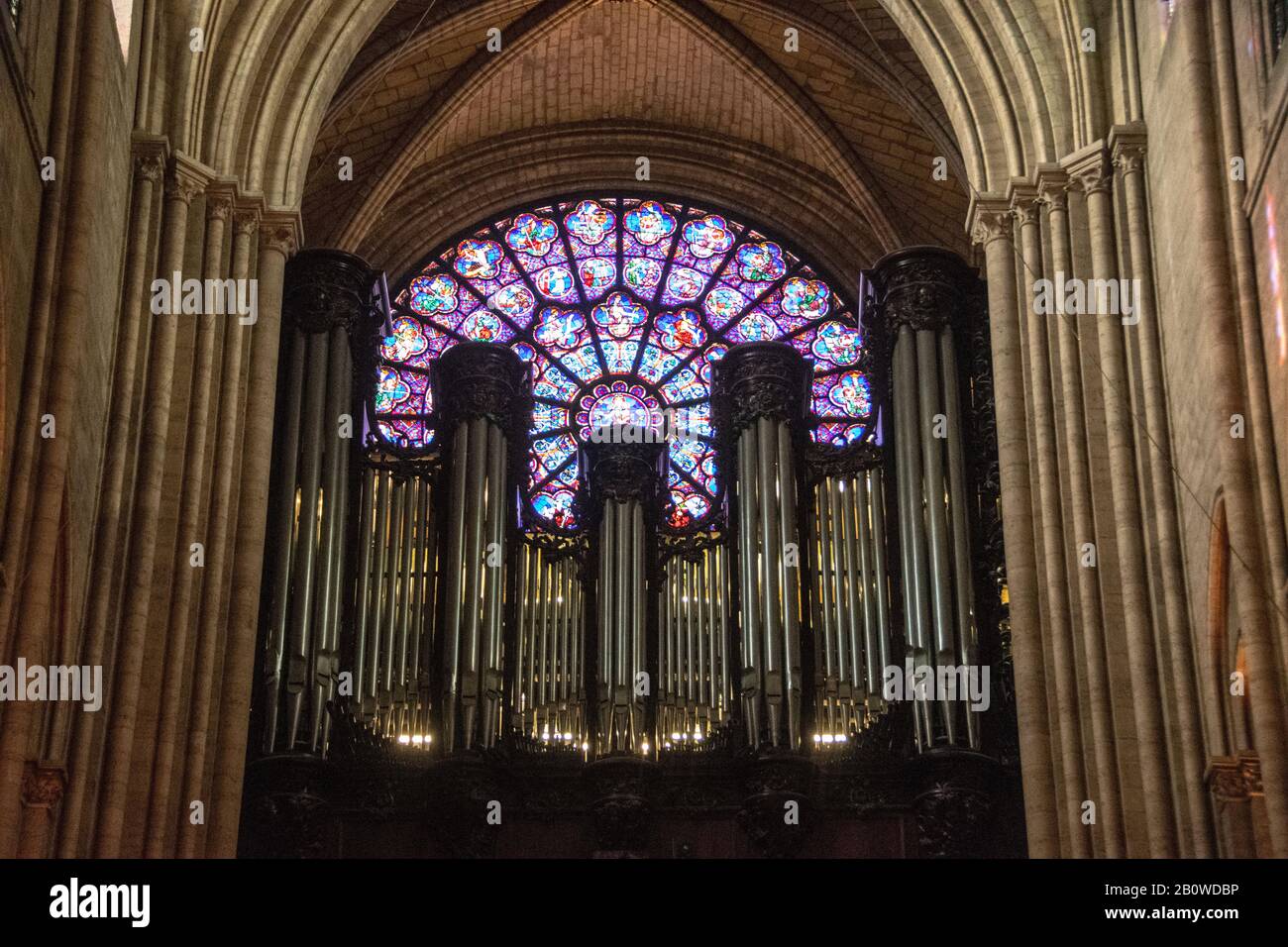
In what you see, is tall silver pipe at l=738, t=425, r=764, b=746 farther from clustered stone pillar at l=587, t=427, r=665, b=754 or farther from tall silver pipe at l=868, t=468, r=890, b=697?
tall silver pipe at l=868, t=468, r=890, b=697

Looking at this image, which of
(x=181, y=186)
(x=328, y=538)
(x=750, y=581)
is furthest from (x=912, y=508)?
(x=181, y=186)

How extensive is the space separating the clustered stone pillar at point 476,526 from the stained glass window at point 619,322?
1104 millimetres

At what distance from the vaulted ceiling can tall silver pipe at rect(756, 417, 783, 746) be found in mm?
3263

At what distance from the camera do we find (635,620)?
1814 centimetres

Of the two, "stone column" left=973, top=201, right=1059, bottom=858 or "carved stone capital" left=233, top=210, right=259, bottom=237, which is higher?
"carved stone capital" left=233, top=210, right=259, bottom=237

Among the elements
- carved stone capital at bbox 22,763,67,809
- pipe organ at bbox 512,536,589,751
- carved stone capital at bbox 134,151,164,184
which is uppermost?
carved stone capital at bbox 134,151,164,184

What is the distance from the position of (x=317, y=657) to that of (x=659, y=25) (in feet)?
24.6

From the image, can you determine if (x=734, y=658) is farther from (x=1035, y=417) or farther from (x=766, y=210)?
(x=766, y=210)

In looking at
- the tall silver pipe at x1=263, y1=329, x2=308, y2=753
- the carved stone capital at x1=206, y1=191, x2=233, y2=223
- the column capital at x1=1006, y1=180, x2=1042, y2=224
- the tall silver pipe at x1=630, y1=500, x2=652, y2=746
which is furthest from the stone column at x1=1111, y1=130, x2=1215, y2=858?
the tall silver pipe at x1=263, y1=329, x2=308, y2=753

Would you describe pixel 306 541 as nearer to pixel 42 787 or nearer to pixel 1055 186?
pixel 42 787

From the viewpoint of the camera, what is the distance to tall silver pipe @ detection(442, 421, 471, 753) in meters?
17.4

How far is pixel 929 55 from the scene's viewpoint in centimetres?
1667

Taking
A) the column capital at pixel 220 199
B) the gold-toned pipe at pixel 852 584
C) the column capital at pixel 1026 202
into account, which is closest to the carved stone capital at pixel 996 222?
the column capital at pixel 1026 202
